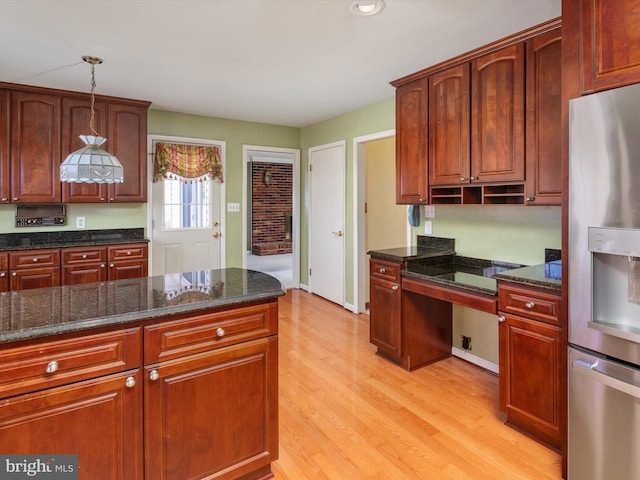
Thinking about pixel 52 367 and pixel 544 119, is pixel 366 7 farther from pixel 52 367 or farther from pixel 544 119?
pixel 52 367

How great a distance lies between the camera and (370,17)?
2.30 metres

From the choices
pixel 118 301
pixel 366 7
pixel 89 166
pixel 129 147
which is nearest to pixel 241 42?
pixel 366 7

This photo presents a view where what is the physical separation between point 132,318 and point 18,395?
1.32ft

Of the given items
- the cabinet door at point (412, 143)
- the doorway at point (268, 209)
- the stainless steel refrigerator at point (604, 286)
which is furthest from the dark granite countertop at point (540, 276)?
the doorway at point (268, 209)

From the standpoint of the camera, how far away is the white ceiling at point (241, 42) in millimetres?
2205

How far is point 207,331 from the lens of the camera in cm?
160

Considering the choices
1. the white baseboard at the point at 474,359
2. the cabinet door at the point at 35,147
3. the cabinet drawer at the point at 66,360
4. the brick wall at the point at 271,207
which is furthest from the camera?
the brick wall at the point at 271,207

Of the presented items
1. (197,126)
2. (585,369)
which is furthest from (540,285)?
(197,126)

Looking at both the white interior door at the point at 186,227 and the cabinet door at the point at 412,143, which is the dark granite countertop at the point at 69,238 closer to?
the white interior door at the point at 186,227

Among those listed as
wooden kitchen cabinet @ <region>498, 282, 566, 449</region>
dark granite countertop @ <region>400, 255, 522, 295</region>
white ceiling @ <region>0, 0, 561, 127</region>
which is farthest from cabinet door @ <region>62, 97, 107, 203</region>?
wooden kitchen cabinet @ <region>498, 282, 566, 449</region>

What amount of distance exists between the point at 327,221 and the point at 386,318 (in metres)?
2.17

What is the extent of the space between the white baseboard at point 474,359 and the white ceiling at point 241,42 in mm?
2396

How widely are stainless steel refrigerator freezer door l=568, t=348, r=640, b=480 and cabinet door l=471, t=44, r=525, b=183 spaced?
50.2 inches

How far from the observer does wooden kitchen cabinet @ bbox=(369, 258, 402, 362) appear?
304cm
